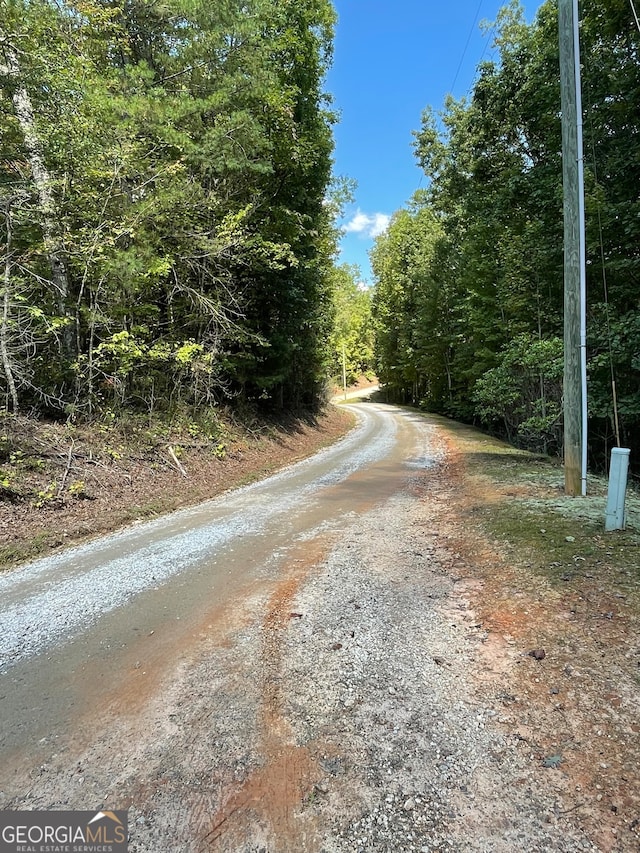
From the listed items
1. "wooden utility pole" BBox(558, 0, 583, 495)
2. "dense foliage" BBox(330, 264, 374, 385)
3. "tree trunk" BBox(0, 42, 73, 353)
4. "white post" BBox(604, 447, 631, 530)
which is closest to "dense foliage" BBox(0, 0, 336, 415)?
"tree trunk" BBox(0, 42, 73, 353)

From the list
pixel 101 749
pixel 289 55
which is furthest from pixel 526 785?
pixel 289 55

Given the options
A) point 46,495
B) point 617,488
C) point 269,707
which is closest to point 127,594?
point 269,707

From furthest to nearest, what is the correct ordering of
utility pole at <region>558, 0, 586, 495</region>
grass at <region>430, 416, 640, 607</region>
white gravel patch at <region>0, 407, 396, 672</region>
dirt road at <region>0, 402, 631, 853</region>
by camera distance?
utility pole at <region>558, 0, 586, 495</region> → grass at <region>430, 416, 640, 607</region> → white gravel patch at <region>0, 407, 396, 672</region> → dirt road at <region>0, 402, 631, 853</region>

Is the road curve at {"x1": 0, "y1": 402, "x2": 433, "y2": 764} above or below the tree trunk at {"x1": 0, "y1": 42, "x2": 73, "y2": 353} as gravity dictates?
below

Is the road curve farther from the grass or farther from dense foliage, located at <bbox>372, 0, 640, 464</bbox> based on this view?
dense foliage, located at <bbox>372, 0, 640, 464</bbox>

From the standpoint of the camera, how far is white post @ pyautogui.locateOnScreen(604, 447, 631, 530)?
410 centimetres

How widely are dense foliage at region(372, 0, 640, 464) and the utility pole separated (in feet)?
5.57

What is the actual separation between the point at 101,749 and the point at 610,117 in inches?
457

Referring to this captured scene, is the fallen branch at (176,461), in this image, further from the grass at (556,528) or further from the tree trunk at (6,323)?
the grass at (556,528)

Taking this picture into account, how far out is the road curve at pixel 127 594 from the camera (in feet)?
8.03

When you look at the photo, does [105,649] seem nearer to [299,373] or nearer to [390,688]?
[390,688]

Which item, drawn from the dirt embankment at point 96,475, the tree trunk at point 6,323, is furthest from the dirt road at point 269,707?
the tree trunk at point 6,323

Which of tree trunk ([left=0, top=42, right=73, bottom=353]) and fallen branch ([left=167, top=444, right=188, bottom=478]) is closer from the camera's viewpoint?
tree trunk ([left=0, top=42, right=73, bottom=353])

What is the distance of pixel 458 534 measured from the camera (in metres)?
4.96
